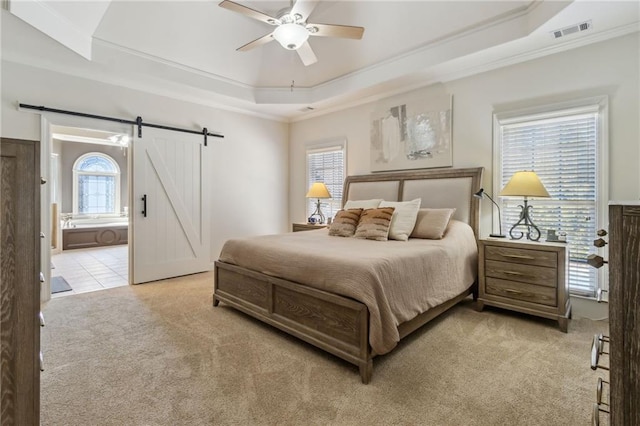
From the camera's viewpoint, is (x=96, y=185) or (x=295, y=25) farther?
(x=96, y=185)

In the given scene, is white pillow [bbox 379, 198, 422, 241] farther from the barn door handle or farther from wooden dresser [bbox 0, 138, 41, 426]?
the barn door handle

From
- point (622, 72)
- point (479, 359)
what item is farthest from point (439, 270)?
point (622, 72)

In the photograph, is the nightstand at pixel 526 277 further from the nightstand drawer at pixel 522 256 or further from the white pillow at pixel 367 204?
the white pillow at pixel 367 204

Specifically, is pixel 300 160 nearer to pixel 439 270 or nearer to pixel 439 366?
pixel 439 270

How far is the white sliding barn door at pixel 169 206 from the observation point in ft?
13.9

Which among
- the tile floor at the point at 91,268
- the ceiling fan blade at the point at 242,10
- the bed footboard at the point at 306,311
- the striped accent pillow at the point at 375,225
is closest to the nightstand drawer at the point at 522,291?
the striped accent pillow at the point at 375,225

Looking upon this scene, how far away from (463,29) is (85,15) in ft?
12.6

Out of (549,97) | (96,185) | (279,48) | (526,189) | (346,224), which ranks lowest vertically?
(346,224)

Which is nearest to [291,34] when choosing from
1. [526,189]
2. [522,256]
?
[526,189]

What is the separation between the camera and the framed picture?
3.98 meters

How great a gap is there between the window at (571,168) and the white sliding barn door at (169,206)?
169 inches

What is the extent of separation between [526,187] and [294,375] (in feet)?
8.82

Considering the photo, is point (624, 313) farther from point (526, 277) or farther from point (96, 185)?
point (96, 185)

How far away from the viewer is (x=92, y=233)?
24.3 feet
